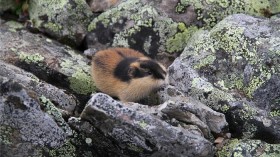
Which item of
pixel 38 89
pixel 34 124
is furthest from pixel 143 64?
pixel 34 124

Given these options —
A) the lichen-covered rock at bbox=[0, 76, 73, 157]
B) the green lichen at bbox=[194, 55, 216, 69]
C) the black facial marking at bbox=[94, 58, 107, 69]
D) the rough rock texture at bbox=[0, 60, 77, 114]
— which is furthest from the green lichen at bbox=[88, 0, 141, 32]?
the lichen-covered rock at bbox=[0, 76, 73, 157]

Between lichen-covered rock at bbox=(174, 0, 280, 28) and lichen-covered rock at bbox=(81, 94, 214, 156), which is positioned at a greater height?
lichen-covered rock at bbox=(174, 0, 280, 28)

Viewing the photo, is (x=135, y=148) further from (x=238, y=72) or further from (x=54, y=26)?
(x=54, y=26)

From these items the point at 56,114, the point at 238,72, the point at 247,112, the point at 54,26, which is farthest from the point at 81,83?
the point at 247,112

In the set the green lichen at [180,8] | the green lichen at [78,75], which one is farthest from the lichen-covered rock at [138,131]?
the green lichen at [180,8]

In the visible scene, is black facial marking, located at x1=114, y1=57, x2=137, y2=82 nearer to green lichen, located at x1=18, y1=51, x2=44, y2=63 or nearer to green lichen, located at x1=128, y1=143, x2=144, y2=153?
green lichen, located at x1=18, y1=51, x2=44, y2=63

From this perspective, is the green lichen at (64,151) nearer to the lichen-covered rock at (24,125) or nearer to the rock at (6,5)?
the lichen-covered rock at (24,125)
